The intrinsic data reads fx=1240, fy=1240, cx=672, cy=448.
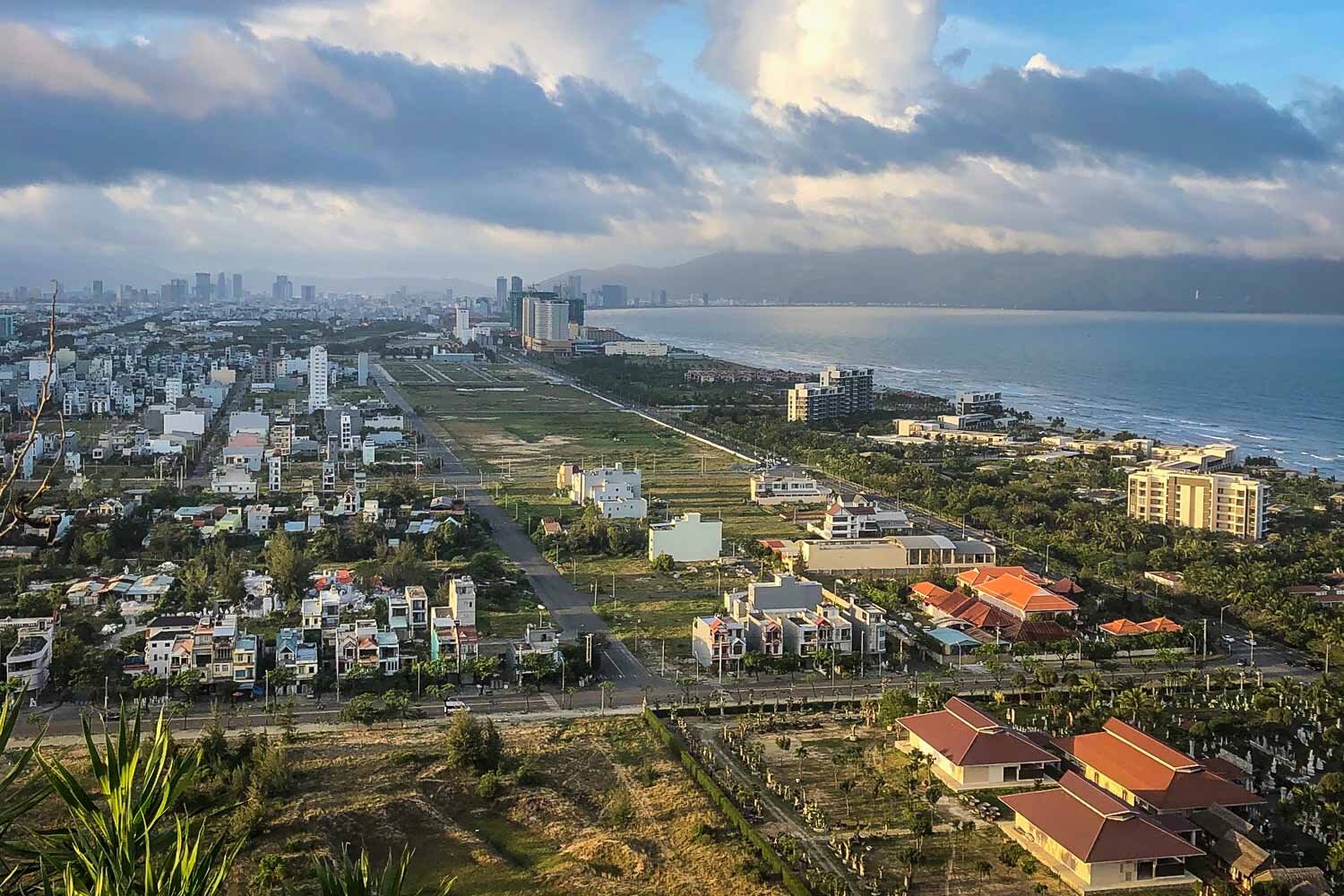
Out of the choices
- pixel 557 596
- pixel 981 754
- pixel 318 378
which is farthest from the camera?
pixel 318 378

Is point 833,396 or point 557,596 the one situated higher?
point 833,396

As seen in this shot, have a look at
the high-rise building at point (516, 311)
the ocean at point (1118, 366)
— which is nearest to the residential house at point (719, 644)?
the ocean at point (1118, 366)

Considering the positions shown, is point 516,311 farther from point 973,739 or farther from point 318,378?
point 973,739

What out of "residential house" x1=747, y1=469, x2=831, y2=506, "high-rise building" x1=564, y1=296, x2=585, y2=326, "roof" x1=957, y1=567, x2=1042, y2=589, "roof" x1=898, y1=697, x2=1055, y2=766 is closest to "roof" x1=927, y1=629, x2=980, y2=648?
"roof" x1=957, y1=567, x2=1042, y2=589

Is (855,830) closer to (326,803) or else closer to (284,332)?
(326,803)

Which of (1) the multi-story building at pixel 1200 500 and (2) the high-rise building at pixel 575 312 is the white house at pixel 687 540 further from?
(2) the high-rise building at pixel 575 312

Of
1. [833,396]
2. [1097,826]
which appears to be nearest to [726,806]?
[1097,826]

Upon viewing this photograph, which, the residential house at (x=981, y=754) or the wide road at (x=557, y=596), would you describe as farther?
the wide road at (x=557, y=596)

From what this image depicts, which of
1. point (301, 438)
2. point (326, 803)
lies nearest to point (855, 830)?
point (326, 803)
